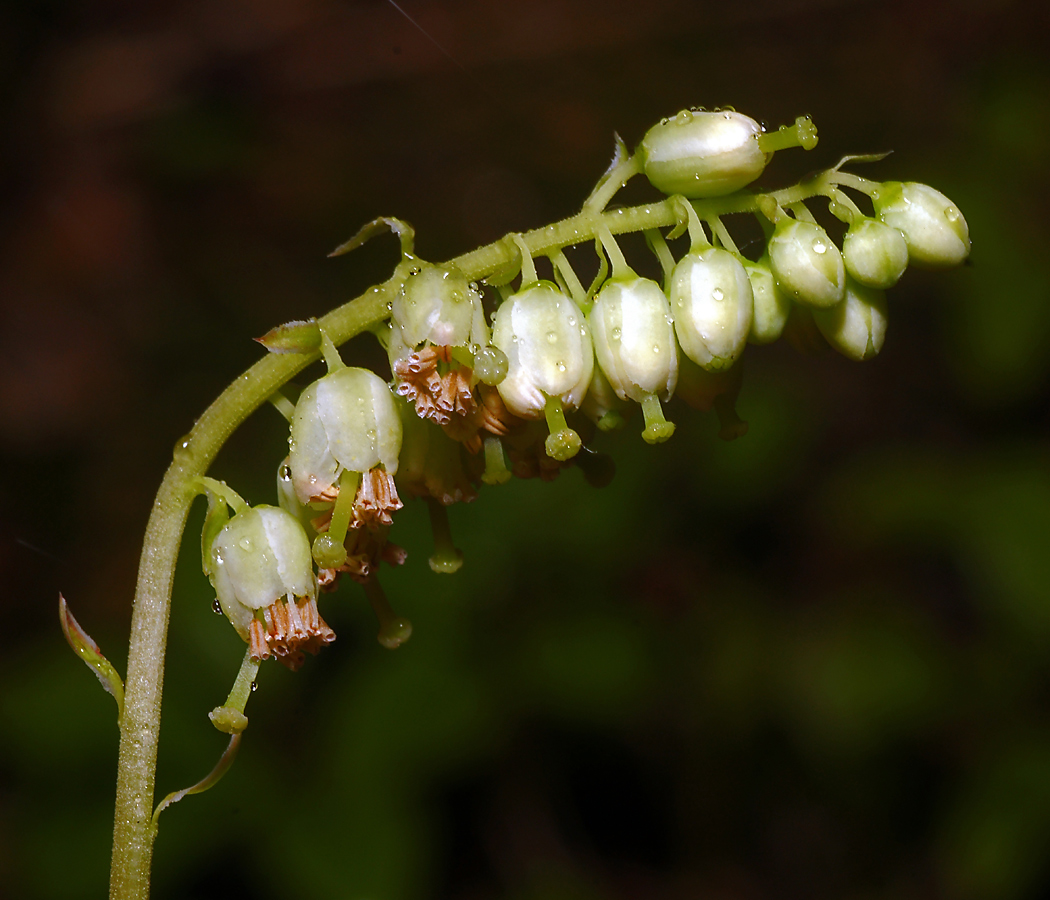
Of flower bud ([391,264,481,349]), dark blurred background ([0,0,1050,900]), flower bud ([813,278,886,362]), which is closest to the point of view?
flower bud ([391,264,481,349])

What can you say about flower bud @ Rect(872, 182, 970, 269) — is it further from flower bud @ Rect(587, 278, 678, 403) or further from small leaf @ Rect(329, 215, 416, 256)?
small leaf @ Rect(329, 215, 416, 256)

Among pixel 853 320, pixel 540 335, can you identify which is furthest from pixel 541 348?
pixel 853 320

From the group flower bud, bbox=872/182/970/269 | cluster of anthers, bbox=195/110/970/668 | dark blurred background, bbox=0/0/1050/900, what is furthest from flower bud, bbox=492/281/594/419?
dark blurred background, bbox=0/0/1050/900

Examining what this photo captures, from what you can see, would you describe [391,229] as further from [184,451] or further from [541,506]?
[541,506]

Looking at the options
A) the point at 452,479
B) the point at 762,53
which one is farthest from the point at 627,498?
the point at 762,53

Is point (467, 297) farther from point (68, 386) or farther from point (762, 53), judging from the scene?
point (762, 53)

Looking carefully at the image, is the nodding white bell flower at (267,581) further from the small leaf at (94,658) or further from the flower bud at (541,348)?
the flower bud at (541,348)

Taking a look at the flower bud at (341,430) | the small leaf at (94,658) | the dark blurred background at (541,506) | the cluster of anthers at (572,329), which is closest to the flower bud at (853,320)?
the cluster of anthers at (572,329)
